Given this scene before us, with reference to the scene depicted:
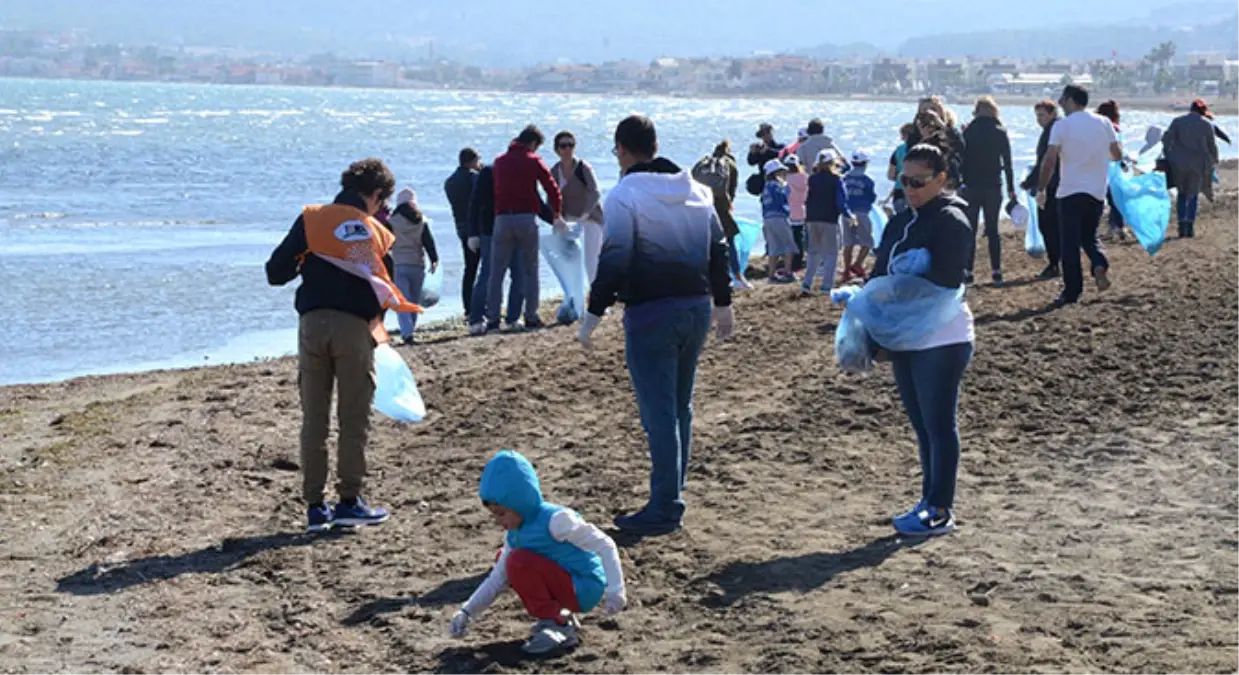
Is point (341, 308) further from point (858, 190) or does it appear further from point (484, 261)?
point (858, 190)

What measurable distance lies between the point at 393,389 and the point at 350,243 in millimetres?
953

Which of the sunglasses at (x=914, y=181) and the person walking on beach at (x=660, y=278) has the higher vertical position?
the sunglasses at (x=914, y=181)

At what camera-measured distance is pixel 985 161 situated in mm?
13961

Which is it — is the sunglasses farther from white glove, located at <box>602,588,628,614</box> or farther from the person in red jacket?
the person in red jacket

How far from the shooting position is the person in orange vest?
7.39 meters

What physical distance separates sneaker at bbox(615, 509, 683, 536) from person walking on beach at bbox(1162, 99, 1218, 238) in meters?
12.8

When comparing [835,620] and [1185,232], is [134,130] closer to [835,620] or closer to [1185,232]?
[1185,232]

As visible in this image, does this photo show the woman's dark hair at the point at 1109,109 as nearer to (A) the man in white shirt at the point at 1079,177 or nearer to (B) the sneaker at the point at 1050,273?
(B) the sneaker at the point at 1050,273

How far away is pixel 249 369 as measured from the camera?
44.1 feet

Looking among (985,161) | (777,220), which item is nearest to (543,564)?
(985,161)

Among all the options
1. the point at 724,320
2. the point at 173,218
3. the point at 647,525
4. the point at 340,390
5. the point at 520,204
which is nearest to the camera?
the point at 724,320

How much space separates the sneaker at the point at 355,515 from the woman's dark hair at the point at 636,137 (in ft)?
6.69

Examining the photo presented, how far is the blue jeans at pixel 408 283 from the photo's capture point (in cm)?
1370

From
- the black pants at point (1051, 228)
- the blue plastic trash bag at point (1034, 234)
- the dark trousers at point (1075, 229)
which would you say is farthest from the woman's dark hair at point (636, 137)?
the blue plastic trash bag at point (1034, 234)
